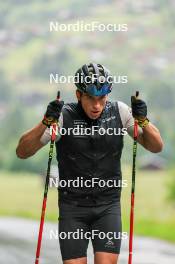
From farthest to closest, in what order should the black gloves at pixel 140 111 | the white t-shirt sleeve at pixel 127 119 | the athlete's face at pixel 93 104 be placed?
the white t-shirt sleeve at pixel 127 119 < the black gloves at pixel 140 111 < the athlete's face at pixel 93 104

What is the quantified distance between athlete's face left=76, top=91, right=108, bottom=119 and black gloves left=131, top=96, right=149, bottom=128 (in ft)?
0.96

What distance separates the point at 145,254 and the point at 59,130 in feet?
33.2

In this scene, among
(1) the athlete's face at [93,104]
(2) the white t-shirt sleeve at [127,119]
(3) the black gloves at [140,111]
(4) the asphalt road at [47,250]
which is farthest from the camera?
(4) the asphalt road at [47,250]

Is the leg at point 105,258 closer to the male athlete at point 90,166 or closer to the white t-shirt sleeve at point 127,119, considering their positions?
the male athlete at point 90,166

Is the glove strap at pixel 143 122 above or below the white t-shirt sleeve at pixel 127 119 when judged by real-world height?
below

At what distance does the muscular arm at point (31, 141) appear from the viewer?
830 cm

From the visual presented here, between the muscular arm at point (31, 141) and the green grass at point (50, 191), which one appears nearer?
the muscular arm at point (31, 141)

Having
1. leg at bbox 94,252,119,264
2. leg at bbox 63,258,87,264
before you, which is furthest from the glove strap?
leg at bbox 63,258,87,264

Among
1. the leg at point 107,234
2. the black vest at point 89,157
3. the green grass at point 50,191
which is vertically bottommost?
the leg at point 107,234

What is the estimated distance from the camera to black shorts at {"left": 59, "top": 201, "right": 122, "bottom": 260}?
8.41 m

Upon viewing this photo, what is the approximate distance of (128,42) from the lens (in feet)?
460

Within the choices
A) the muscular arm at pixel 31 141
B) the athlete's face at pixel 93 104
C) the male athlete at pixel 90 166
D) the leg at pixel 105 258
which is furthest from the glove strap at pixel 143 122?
the leg at pixel 105 258

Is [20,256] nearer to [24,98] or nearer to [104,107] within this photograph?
Answer: [104,107]

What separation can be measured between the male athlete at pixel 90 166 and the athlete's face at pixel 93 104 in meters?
0.02
